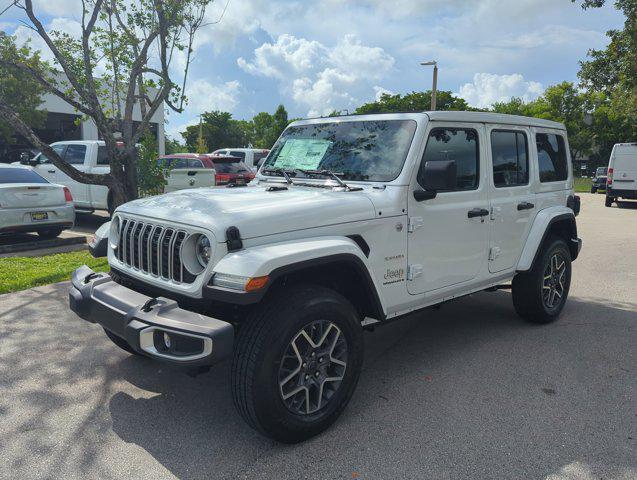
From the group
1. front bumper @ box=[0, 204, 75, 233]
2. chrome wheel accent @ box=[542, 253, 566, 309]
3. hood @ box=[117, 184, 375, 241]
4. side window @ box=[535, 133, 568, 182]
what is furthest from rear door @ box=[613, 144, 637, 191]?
hood @ box=[117, 184, 375, 241]

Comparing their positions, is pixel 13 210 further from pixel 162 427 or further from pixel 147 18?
pixel 162 427

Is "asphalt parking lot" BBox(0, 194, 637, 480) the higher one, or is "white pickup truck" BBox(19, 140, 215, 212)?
"white pickup truck" BBox(19, 140, 215, 212)

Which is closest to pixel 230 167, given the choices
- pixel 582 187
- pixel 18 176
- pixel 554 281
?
pixel 18 176

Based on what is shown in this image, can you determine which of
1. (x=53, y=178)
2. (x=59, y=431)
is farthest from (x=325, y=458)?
(x=53, y=178)

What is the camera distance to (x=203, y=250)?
307 cm

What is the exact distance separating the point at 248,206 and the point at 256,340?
83cm

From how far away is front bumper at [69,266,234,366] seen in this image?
269 centimetres

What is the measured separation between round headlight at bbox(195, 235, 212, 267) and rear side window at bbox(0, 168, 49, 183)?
706 centimetres

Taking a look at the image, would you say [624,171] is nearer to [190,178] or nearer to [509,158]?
[190,178]

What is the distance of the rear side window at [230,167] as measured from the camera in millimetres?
14242

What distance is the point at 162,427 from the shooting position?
130 inches

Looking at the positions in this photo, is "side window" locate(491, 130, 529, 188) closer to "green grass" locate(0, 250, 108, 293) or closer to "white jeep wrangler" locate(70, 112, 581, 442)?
"white jeep wrangler" locate(70, 112, 581, 442)

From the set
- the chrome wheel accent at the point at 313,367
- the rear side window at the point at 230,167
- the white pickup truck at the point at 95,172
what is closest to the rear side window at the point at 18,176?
the white pickup truck at the point at 95,172

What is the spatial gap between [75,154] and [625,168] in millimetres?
17246
